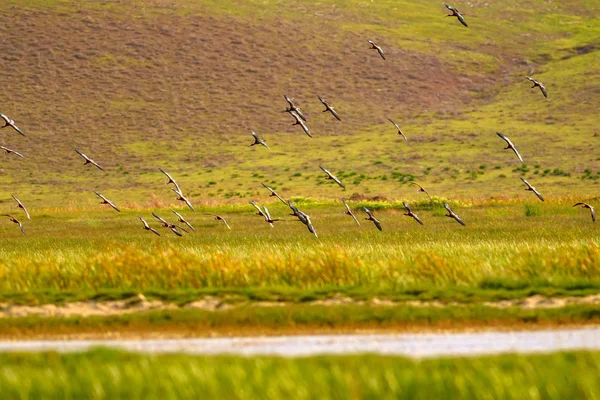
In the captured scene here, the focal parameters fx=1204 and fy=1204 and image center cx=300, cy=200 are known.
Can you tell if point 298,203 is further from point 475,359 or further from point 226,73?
point 226,73

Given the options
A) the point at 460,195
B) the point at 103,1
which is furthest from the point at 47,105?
the point at 460,195

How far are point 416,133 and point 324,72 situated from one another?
21.4 metres

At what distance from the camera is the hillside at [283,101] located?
90562 millimetres

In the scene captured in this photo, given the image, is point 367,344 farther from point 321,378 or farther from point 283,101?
point 283,101

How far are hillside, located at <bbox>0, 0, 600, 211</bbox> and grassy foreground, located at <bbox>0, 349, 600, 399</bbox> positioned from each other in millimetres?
58506

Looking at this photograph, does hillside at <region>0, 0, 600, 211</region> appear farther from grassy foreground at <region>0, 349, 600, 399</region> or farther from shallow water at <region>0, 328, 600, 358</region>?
grassy foreground at <region>0, 349, 600, 399</region>

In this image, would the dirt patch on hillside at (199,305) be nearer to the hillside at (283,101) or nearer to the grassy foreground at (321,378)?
the grassy foreground at (321,378)

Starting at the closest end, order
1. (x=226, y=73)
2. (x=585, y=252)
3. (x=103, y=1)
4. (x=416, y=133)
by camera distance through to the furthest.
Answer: (x=585, y=252)
(x=416, y=133)
(x=226, y=73)
(x=103, y=1)

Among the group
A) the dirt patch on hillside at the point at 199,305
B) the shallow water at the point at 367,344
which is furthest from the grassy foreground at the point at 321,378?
the dirt patch on hillside at the point at 199,305

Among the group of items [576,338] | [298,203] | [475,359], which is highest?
[475,359]

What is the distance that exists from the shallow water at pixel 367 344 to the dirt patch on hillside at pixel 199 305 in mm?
2704

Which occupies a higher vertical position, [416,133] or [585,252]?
[585,252]

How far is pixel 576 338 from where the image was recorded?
2080 centimetres

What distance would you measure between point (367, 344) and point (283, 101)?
325 ft
